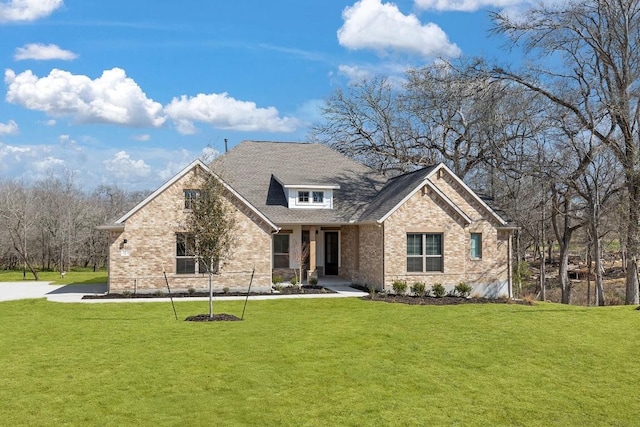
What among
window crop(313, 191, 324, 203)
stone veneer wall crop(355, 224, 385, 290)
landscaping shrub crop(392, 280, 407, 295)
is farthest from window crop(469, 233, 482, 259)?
window crop(313, 191, 324, 203)

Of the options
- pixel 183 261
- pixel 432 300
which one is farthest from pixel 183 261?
pixel 432 300

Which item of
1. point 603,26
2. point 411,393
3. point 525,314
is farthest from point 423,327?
point 603,26

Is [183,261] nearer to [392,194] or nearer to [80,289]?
[80,289]

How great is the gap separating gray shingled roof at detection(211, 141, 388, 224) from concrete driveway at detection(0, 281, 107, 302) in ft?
27.2

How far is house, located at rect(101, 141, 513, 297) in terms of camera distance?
22.5 metres

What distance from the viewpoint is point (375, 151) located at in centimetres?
3866

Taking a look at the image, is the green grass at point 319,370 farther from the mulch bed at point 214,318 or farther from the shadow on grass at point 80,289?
the shadow on grass at point 80,289

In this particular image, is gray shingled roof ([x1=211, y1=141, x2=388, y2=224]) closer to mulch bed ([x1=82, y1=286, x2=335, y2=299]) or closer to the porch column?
the porch column

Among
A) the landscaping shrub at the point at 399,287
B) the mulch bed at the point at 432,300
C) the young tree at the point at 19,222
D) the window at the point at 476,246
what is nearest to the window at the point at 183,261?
the mulch bed at the point at 432,300

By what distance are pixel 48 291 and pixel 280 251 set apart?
10972mm

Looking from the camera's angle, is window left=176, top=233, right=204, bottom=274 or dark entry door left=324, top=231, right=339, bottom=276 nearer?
window left=176, top=233, right=204, bottom=274

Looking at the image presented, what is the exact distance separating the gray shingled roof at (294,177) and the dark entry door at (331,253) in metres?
1.81

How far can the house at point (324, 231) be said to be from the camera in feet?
73.7

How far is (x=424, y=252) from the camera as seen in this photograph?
23906 millimetres
